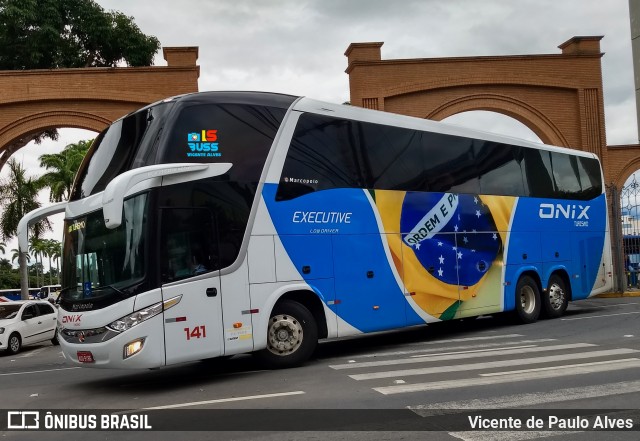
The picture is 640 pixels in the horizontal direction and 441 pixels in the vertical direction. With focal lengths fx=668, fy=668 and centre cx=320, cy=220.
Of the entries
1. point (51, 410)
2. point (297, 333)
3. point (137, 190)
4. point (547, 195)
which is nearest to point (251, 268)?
point (297, 333)

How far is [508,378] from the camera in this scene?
8461 millimetres

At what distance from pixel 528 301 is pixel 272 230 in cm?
816

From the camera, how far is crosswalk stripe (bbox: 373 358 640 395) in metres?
8.02

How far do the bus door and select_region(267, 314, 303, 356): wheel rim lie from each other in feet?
3.57

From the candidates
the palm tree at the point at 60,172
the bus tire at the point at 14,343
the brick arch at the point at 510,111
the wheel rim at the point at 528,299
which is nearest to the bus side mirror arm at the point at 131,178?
the wheel rim at the point at 528,299

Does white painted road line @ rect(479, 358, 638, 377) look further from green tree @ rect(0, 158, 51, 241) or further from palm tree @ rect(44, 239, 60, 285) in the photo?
palm tree @ rect(44, 239, 60, 285)

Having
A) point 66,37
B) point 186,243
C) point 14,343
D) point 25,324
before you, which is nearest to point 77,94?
point 25,324

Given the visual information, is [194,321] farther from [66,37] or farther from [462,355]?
[66,37]

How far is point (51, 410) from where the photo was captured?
8156 mm

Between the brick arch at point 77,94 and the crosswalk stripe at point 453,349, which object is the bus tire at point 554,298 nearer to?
the crosswalk stripe at point 453,349

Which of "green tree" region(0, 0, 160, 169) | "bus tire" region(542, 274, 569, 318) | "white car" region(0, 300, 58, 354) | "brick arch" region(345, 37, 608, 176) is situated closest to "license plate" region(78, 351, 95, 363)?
"white car" region(0, 300, 58, 354)

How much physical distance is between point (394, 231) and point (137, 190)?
509 cm

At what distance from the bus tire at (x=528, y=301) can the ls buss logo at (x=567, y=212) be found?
1.64 m

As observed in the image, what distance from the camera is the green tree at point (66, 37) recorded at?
3206 centimetres
